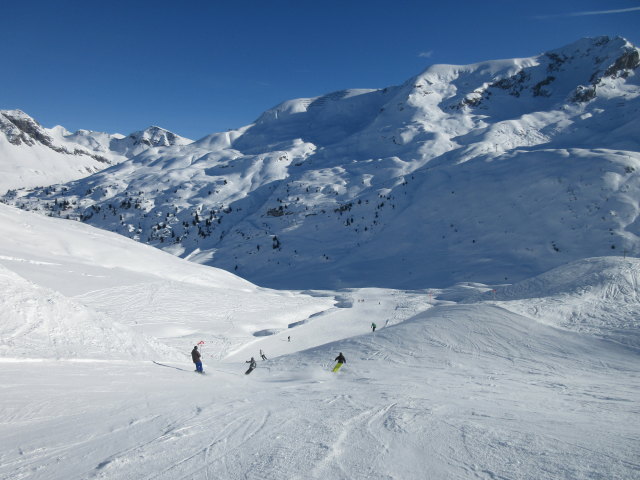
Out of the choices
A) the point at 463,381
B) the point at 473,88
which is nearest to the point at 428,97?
the point at 473,88

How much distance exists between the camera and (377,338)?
811 inches

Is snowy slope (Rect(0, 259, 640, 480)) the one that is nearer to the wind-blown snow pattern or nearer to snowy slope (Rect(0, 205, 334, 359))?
the wind-blown snow pattern

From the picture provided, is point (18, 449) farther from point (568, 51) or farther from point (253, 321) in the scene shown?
point (568, 51)

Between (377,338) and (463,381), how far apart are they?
7506mm

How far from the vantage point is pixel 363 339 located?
68.5 feet

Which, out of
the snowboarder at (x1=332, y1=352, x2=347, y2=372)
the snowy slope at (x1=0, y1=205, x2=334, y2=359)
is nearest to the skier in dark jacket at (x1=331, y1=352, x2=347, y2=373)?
the snowboarder at (x1=332, y1=352, x2=347, y2=372)

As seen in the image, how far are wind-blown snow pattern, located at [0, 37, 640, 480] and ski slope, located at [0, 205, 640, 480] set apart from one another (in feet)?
0.22

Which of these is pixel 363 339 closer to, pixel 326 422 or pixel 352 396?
pixel 352 396

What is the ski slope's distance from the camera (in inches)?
237

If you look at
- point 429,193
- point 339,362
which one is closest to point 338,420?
point 339,362

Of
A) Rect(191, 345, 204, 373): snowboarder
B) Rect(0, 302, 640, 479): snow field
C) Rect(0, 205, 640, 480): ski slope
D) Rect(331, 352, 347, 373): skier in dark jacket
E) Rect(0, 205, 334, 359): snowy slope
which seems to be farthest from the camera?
Rect(331, 352, 347, 373): skier in dark jacket

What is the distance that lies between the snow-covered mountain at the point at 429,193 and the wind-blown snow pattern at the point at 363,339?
664 mm

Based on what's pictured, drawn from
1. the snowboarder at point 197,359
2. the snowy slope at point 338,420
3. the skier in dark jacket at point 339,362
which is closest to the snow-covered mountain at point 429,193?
Answer: the skier in dark jacket at point 339,362

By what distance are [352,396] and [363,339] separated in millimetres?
10148
